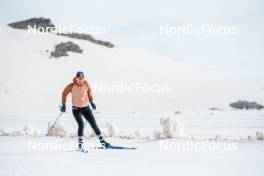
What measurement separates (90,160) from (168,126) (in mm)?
4366

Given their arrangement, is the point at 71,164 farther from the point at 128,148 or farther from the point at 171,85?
the point at 171,85

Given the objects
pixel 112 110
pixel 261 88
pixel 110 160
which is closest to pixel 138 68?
pixel 261 88

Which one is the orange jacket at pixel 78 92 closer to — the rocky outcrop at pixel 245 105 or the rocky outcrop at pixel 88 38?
the rocky outcrop at pixel 245 105

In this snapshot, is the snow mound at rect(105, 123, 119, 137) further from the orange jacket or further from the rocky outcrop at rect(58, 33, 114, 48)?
the rocky outcrop at rect(58, 33, 114, 48)

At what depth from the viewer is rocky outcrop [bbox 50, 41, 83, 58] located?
6659cm
